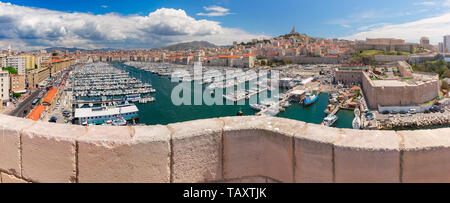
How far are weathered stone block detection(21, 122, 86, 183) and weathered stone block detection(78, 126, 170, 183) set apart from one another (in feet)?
0.15

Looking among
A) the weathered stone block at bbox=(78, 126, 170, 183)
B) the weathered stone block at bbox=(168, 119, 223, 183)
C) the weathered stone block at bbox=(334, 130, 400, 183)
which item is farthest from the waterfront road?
the weathered stone block at bbox=(334, 130, 400, 183)

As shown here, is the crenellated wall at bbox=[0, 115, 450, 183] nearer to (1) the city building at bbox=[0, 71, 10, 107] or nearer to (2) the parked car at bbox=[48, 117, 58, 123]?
(2) the parked car at bbox=[48, 117, 58, 123]

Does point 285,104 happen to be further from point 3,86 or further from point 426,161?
point 3,86

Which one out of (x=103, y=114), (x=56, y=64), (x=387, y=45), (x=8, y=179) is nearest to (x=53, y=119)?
(x=103, y=114)

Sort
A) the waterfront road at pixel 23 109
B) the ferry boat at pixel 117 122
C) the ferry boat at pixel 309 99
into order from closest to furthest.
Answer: the ferry boat at pixel 117 122
the waterfront road at pixel 23 109
the ferry boat at pixel 309 99

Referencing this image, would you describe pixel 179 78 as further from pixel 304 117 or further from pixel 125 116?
pixel 304 117

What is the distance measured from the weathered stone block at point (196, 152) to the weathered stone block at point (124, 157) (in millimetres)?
38

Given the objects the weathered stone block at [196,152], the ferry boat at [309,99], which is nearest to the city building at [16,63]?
the ferry boat at [309,99]

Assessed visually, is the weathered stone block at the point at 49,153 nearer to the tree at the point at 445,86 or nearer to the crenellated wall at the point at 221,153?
the crenellated wall at the point at 221,153

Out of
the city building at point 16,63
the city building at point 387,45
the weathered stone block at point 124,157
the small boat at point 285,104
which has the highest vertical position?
the city building at point 387,45

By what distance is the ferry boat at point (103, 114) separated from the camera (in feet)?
42.8

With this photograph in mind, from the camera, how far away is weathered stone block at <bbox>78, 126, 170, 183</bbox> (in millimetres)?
987
